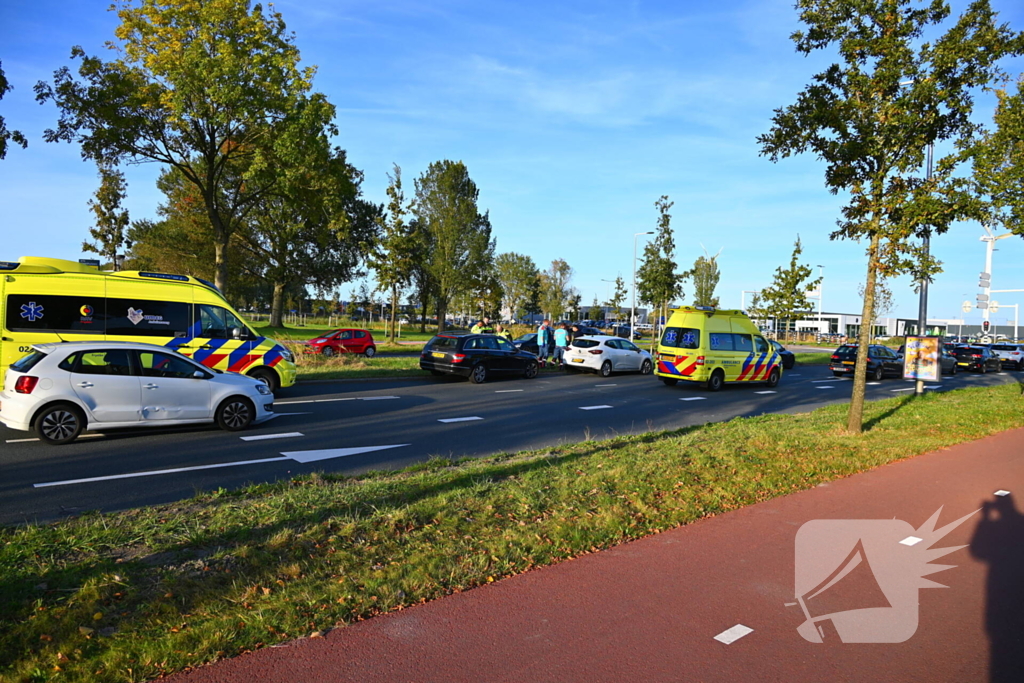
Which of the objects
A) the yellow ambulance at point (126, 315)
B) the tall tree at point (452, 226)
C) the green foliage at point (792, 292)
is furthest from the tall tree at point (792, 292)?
the yellow ambulance at point (126, 315)

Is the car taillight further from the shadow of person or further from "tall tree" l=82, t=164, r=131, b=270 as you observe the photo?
"tall tree" l=82, t=164, r=131, b=270

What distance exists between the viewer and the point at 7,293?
11750 millimetres

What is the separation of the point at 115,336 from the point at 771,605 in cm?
1255

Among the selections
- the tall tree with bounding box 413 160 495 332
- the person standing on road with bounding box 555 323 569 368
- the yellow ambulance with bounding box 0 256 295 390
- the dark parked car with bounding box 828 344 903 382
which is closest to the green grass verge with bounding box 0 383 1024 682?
the yellow ambulance with bounding box 0 256 295 390

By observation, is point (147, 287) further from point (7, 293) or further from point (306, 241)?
point (306, 241)

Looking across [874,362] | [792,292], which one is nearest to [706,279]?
[792,292]

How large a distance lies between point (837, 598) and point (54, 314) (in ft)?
43.0

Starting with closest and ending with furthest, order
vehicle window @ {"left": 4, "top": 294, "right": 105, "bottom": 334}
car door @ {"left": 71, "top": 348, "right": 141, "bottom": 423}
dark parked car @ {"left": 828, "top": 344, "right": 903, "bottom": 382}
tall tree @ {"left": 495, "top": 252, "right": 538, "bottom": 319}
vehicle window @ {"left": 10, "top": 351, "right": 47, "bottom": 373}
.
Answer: vehicle window @ {"left": 10, "top": 351, "right": 47, "bottom": 373} → car door @ {"left": 71, "top": 348, "right": 141, "bottom": 423} → vehicle window @ {"left": 4, "top": 294, "right": 105, "bottom": 334} → dark parked car @ {"left": 828, "top": 344, "right": 903, "bottom": 382} → tall tree @ {"left": 495, "top": 252, "right": 538, "bottom": 319}

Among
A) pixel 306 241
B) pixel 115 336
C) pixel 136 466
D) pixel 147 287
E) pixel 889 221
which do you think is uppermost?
pixel 306 241

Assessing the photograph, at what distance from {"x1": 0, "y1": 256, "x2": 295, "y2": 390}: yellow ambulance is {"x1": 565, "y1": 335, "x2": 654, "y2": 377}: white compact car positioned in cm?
1107

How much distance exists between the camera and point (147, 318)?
523 inches

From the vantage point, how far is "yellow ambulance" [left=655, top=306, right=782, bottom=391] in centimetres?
1972

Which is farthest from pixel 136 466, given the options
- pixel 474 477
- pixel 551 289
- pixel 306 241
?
pixel 551 289

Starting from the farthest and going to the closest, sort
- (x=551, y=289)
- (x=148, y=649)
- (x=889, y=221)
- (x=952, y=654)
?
(x=551, y=289) < (x=889, y=221) < (x=952, y=654) < (x=148, y=649)
